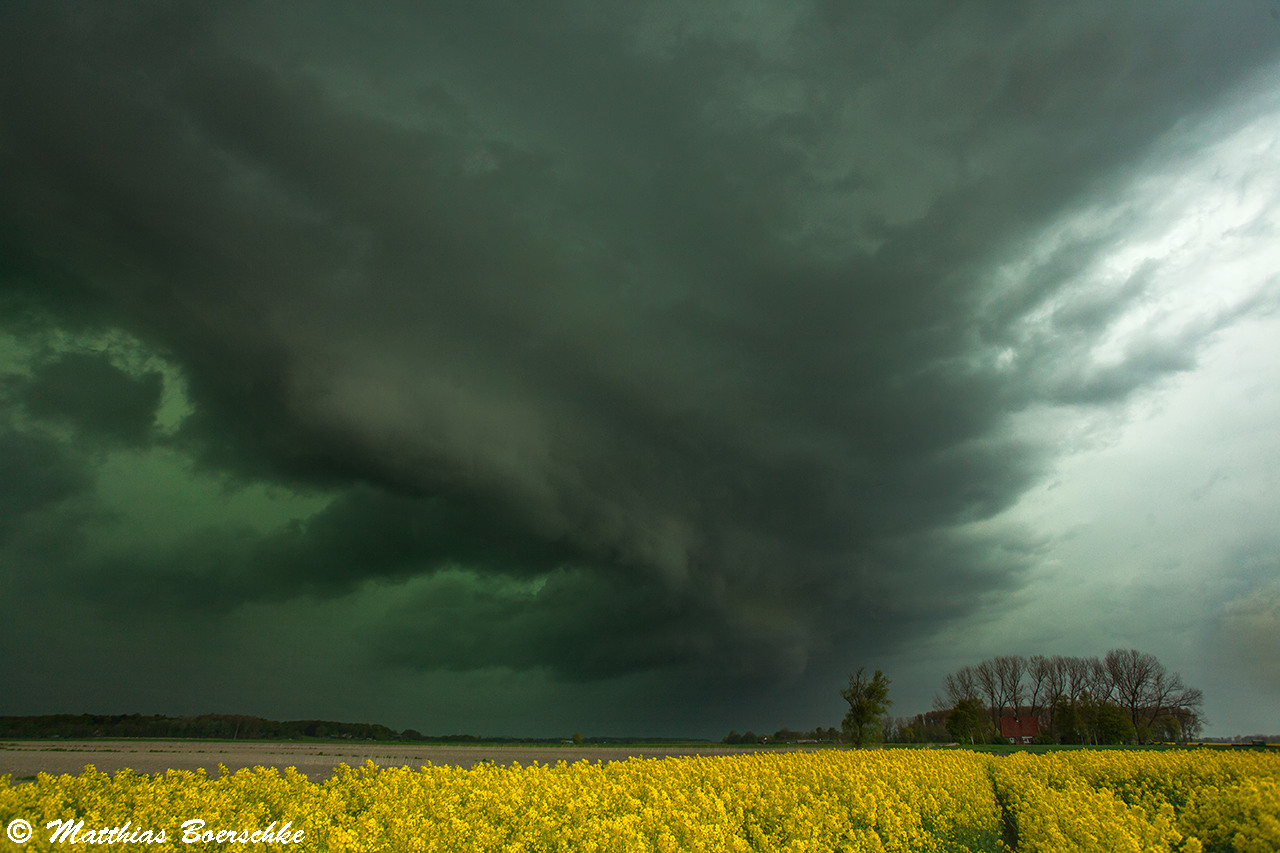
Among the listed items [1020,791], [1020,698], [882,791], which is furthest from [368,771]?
[1020,698]

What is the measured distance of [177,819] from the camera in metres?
10.1

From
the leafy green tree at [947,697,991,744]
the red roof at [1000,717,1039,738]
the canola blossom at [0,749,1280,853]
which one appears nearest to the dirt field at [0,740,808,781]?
the canola blossom at [0,749,1280,853]

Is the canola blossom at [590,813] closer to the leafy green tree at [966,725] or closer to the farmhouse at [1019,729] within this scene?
the leafy green tree at [966,725]

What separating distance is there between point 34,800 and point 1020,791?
32023mm

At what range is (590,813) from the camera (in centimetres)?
1177

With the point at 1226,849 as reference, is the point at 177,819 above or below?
above

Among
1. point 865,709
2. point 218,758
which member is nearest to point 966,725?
point 865,709

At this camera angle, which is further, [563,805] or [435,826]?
[563,805]

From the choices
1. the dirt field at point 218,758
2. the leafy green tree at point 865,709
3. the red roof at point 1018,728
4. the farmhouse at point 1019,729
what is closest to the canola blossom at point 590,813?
the dirt field at point 218,758

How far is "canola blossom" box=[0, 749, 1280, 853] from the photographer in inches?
388

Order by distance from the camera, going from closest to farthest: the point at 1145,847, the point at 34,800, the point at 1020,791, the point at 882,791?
1. the point at 34,800
2. the point at 1145,847
3. the point at 882,791
4. the point at 1020,791

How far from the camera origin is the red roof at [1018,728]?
135125 millimetres

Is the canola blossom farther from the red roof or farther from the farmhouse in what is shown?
the red roof

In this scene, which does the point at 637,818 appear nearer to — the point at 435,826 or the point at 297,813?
the point at 435,826
